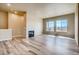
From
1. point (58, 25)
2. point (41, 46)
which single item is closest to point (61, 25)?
point (58, 25)

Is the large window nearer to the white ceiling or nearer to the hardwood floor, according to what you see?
the hardwood floor

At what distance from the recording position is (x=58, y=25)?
2.48 metres

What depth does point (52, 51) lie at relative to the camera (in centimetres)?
236

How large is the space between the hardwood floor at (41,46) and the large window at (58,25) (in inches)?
7.8

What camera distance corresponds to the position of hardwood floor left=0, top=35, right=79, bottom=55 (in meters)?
2.33

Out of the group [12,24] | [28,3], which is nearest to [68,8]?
[28,3]

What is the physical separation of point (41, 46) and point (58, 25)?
0.65 metres

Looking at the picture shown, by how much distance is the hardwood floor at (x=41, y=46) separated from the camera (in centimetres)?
233

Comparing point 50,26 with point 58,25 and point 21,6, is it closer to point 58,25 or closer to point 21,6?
point 58,25

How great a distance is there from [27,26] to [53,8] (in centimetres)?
78

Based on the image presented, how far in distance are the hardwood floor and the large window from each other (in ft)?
0.65

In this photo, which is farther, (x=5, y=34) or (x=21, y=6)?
(x=5, y=34)

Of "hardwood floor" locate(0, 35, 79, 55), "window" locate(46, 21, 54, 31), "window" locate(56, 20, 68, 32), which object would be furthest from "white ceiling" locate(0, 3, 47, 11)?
"hardwood floor" locate(0, 35, 79, 55)
